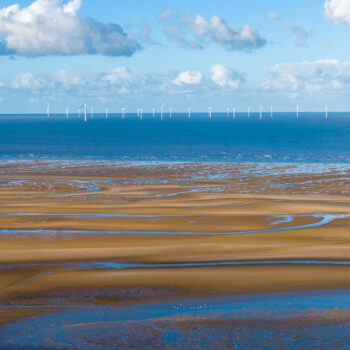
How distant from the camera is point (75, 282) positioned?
14312 mm

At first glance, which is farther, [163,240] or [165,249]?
[163,240]

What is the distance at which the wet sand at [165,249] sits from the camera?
43.2 feet

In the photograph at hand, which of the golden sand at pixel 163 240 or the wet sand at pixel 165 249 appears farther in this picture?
the golden sand at pixel 163 240

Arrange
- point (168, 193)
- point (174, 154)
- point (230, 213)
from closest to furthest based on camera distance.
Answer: point (230, 213)
point (168, 193)
point (174, 154)

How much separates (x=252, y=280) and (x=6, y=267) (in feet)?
22.6

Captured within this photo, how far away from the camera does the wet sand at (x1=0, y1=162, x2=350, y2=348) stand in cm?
1318

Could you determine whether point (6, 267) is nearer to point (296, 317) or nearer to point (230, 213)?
point (296, 317)

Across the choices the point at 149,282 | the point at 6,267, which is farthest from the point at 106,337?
the point at 6,267

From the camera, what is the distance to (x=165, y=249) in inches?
712

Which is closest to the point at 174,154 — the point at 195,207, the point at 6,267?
the point at 195,207

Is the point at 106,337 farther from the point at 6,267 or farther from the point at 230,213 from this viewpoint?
the point at 230,213

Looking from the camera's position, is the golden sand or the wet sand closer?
the wet sand

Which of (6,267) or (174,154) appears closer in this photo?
(6,267)

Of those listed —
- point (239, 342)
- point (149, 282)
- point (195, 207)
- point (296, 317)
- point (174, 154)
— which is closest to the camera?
point (239, 342)
